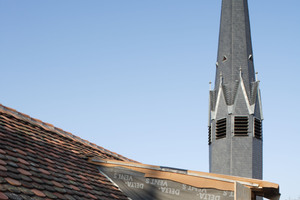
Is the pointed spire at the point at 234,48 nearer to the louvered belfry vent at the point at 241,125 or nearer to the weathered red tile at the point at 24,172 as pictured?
the louvered belfry vent at the point at 241,125

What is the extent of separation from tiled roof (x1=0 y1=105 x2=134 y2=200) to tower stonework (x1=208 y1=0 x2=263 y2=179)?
1152 inches

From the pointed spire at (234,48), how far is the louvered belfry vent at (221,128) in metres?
1.87

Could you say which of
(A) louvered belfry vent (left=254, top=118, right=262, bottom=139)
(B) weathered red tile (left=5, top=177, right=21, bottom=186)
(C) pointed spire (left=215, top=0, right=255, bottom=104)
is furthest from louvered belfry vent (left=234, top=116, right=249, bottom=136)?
(B) weathered red tile (left=5, top=177, right=21, bottom=186)

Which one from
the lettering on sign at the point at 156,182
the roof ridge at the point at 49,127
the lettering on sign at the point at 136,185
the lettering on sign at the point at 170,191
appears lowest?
the lettering on sign at the point at 170,191

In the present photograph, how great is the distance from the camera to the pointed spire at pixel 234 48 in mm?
43969

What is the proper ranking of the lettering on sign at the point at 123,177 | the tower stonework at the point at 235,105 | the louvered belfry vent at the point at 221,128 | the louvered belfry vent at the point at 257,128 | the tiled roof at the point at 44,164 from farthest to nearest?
the louvered belfry vent at the point at 221,128, the louvered belfry vent at the point at 257,128, the tower stonework at the point at 235,105, the lettering on sign at the point at 123,177, the tiled roof at the point at 44,164

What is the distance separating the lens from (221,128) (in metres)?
42.0

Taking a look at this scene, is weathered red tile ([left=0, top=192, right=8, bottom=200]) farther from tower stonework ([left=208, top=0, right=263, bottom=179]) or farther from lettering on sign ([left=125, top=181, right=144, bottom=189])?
tower stonework ([left=208, top=0, right=263, bottom=179])

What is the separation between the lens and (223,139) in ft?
135

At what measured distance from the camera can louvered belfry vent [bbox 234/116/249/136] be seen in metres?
41.0

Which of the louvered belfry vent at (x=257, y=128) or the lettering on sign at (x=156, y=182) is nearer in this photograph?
the lettering on sign at (x=156, y=182)

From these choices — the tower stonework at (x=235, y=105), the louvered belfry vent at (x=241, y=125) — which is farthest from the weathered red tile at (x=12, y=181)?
the louvered belfry vent at (x=241, y=125)

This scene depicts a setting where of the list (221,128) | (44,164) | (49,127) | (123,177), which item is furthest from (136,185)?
(221,128)

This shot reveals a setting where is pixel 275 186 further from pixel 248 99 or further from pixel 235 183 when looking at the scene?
pixel 248 99
